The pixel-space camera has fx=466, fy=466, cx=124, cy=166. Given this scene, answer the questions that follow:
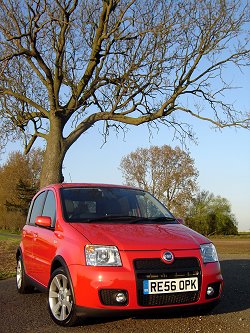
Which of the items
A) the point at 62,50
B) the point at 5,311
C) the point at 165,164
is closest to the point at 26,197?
the point at 165,164

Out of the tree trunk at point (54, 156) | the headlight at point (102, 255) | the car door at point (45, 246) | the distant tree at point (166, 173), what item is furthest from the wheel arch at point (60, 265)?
the distant tree at point (166, 173)

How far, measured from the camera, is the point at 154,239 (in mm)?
5203

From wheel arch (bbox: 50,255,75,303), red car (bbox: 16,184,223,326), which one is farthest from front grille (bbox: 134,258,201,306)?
wheel arch (bbox: 50,255,75,303)

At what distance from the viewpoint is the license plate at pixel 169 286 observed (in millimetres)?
4840

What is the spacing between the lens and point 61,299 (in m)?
5.37

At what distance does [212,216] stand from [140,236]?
66769mm

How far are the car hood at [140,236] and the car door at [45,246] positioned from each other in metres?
0.54

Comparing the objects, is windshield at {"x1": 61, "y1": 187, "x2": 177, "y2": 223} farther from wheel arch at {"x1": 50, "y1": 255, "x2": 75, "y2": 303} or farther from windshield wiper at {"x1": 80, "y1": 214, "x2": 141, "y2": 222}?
wheel arch at {"x1": 50, "y1": 255, "x2": 75, "y2": 303}

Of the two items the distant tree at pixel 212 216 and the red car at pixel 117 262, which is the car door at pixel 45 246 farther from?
the distant tree at pixel 212 216

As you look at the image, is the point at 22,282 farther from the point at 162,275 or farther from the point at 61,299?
the point at 162,275

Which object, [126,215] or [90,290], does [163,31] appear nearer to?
[126,215]

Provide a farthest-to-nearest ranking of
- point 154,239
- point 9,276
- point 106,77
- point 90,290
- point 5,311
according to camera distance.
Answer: point 106,77
point 9,276
point 5,311
point 154,239
point 90,290

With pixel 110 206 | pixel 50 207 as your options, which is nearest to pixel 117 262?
pixel 110 206

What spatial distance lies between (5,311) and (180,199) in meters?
49.3
